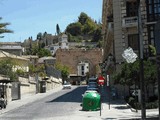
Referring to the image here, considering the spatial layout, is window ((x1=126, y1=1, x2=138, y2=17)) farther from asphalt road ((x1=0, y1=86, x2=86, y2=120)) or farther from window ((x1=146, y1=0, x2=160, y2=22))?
asphalt road ((x1=0, y1=86, x2=86, y2=120))

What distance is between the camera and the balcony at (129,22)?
41.1m

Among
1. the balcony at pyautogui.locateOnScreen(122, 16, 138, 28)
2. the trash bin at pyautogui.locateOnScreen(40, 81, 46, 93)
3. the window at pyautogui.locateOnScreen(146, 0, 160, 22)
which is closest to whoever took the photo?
the window at pyautogui.locateOnScreen(146, 0, 160, 22)

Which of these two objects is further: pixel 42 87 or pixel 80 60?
pixel 80 60

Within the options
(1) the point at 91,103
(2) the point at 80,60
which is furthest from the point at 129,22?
(2) the point at 80,60

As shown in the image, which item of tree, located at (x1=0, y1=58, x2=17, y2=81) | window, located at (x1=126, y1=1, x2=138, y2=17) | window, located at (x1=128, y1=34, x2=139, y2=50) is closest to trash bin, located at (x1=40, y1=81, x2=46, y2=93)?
tree, located at (x1=0, y1=58, x2=17, y2=81)

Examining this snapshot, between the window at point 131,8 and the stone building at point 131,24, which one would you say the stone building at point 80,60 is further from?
the window at point 131,8

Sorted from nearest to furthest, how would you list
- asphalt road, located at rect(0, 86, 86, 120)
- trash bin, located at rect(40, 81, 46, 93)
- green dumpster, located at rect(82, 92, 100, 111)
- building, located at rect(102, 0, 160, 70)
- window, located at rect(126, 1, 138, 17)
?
asphalt road, located at rect(0, 86, 86, 120)
green dumpster, located at rect(82, 92, 100, 111)
building, located at rect(102, 0, 160, 70)
window, located at rect(126, 1, 138, 17)
trash bin, located at rect(40, 81, 46, 93)

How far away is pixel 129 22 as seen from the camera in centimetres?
4156

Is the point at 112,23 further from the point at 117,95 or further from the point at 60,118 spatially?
the point at 60,118

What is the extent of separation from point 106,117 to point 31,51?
557 ft

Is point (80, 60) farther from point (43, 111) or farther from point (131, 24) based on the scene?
point (43, 111)

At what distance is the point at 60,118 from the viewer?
25391mm

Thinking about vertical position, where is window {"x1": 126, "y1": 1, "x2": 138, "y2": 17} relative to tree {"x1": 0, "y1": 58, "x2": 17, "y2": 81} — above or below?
above

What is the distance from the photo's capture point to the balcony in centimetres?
4112
